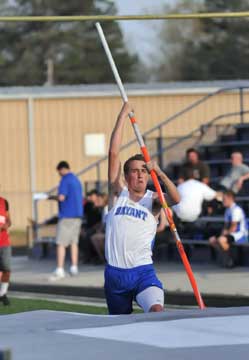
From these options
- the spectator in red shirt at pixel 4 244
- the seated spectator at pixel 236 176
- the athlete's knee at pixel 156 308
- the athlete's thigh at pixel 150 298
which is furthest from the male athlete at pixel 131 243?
the seated spectator at pixel 236 176

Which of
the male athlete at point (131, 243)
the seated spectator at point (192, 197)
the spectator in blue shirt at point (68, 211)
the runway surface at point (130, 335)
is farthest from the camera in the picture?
the spectator in blue shirt at point (68, 211)

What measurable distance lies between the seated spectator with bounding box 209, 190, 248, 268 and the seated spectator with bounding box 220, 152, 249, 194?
122 centimetres

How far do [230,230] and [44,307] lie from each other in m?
5.01

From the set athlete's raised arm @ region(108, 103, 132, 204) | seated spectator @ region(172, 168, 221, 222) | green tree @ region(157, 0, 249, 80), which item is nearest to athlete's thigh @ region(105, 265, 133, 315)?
athlete's raised arm @ region(108, 103, 132, 204)

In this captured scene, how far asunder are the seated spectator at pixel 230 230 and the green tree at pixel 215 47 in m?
60.1

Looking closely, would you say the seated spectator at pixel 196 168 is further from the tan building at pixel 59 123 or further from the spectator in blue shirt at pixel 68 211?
the tan building at pixel 59 123

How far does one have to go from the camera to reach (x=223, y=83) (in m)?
39.6

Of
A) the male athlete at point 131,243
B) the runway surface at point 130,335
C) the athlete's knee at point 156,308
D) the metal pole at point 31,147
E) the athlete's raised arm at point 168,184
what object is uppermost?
the metal pole at point 31,147

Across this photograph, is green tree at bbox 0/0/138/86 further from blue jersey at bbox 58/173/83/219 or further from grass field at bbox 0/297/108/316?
grass field at bbox 0/297/108/316

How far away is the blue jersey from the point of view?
67.0 feet

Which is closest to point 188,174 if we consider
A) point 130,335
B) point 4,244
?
point 4,244

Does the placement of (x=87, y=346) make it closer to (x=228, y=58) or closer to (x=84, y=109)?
(x=84, y=109)

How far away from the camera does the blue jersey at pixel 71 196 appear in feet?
67.0

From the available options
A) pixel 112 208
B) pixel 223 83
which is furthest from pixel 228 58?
pixel 112 208
